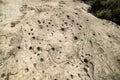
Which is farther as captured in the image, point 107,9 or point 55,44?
point 107,9

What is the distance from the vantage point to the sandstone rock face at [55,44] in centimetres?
310

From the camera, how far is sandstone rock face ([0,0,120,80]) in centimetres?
310

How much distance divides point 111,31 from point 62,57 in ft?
5.75

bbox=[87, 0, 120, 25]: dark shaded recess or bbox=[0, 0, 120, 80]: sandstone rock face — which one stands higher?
bbox=[87, 0, 120, 25]: dark shaded recess

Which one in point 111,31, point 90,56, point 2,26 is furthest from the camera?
point 111,31

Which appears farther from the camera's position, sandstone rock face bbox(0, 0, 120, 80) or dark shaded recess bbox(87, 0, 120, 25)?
dark shaded recess bbox(87, 0, 120, 25)

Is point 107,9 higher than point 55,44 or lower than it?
higher

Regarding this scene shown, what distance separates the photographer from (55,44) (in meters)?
3.56

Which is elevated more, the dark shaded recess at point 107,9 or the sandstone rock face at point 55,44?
the dark shaded recess at point 107,9

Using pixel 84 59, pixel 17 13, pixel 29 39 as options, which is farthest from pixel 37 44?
pixel 17 13

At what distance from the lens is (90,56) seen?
11.3 ft

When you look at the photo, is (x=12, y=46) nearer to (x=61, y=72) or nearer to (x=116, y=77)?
(x=61, y=72)

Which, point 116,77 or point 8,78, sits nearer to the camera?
point 8,78

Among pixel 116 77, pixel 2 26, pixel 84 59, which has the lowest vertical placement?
pixel 116 77
